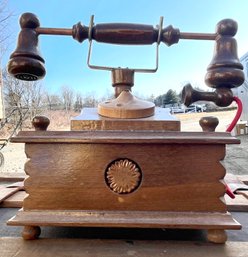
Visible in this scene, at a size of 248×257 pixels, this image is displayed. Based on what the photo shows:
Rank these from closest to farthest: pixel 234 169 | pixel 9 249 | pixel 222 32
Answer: pixel 9 249 < pixel 222 32 < pixel 234 169

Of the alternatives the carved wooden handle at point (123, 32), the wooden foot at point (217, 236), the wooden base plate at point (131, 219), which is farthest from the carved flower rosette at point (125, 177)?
the carved wooden handle at point (123, 32)

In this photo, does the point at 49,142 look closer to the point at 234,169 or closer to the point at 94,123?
the point at 94,123

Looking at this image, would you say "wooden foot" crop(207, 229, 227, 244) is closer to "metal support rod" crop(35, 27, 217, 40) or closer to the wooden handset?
the wooden handset

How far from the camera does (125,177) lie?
17.9 inches

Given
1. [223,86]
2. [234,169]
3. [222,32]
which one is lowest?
[234,169]

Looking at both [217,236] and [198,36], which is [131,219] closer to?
[217,236]

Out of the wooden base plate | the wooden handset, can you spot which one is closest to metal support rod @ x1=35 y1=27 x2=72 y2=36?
the wooden handset

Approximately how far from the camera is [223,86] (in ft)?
1.77

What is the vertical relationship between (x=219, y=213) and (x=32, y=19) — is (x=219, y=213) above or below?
below

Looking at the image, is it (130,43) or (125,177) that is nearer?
(125,177)

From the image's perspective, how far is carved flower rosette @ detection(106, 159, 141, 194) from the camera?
0.45m

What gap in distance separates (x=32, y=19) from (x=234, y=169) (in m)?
3.63

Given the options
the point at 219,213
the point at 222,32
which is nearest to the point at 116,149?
the point at 219,213

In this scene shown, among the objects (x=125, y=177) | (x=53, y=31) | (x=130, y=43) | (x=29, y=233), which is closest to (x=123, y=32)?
(x=130, y=43)
